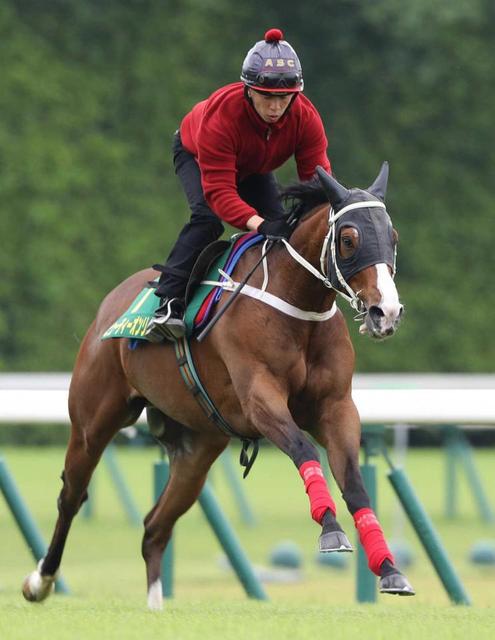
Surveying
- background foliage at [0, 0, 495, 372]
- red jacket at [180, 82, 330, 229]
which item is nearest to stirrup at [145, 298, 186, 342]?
red jacket at [180, 82, 330, 229]

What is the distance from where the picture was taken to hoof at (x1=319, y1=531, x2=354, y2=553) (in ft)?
19.6

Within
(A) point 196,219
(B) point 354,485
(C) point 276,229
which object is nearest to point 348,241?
(C) point 276,229

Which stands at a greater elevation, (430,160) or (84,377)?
(84,377)

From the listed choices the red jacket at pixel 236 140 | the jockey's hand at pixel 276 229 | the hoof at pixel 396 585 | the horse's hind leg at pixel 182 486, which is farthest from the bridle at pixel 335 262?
the horse's hind leg at pixel 182 486

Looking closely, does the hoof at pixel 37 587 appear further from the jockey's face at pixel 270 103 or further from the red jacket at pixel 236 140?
the jockey's face at pixel 270 103

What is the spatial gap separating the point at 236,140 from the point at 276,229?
16.0 inches

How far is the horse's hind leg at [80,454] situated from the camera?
787 centimetres

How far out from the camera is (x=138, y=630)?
19.0 ft

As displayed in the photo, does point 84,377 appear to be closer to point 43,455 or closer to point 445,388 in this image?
point 445,388

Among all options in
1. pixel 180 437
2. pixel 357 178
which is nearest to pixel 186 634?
pixel 180 437

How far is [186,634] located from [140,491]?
32.7ft

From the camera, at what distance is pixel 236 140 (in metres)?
6.86

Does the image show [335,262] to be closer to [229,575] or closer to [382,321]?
[382,321]

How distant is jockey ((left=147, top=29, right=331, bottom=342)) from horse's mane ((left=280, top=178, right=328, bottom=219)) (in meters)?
0.08
